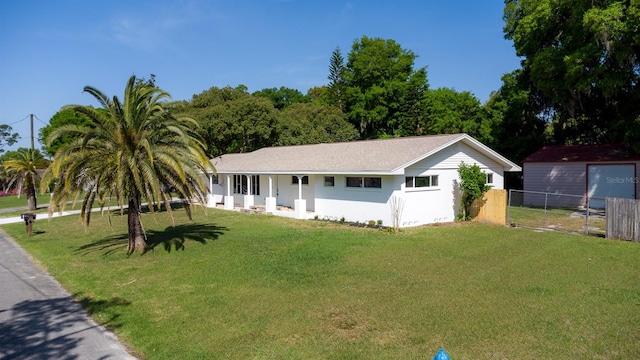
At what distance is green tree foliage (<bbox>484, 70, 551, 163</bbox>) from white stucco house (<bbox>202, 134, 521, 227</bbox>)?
1195 centimetres

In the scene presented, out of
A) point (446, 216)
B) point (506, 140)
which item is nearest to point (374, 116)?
point (506, 140)

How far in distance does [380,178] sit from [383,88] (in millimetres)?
30516

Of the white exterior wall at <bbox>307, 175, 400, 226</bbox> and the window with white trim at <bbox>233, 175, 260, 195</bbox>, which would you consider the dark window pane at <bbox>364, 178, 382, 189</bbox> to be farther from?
the window with white trim at <bbox>233, 175, 260, 195</bbox>

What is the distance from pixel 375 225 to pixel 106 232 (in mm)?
11975

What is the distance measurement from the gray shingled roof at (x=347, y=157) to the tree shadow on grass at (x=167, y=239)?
564 cm

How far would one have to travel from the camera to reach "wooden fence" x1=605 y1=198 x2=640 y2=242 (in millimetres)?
13242

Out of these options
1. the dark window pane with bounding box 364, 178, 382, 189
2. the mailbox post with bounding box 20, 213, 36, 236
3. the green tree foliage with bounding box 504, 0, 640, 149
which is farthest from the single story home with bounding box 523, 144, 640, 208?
the mailbox post with bounding box 20, 213, 36, 236

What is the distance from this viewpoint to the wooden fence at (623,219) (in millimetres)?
13242

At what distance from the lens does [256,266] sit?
1074cm

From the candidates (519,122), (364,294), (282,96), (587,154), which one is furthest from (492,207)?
(282,96)

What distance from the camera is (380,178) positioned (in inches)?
695

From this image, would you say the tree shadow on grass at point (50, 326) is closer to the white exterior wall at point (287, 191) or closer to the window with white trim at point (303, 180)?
the white exterior wall at point (287, 191)

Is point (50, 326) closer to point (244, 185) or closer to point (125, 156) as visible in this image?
point (125, 156)

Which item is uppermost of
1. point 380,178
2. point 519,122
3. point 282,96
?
point 282,96
